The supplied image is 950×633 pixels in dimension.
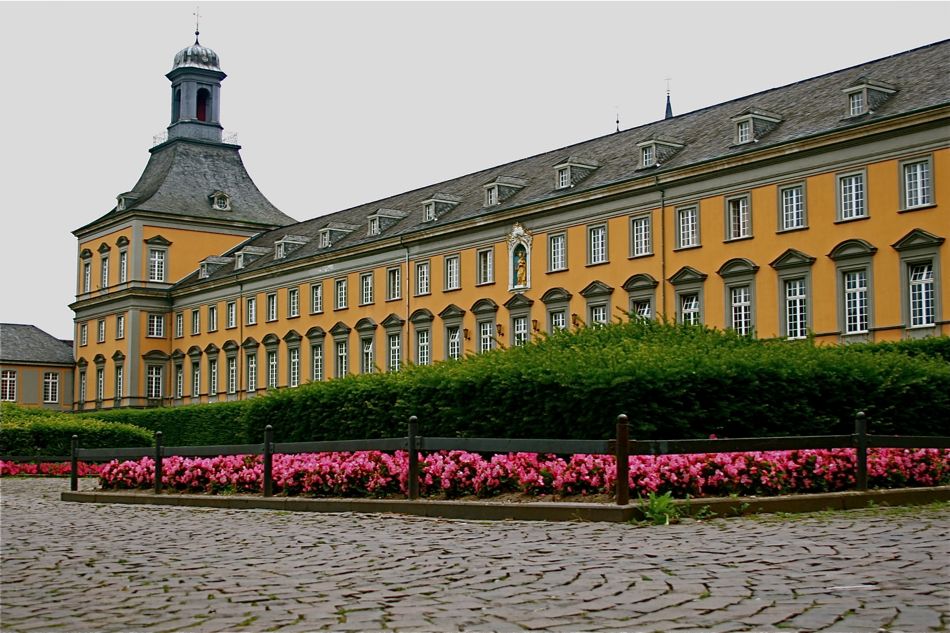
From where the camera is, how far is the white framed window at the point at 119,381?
76.9m

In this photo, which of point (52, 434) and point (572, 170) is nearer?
point (52, 434)

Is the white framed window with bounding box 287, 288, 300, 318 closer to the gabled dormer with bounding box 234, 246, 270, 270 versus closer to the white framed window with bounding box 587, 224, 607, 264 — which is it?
the gabled dormer with bounding box 234, 246, 270, 270

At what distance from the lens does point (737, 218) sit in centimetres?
4247

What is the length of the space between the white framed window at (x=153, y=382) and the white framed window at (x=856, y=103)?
5013 centimetres

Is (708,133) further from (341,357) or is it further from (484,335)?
(341,357)

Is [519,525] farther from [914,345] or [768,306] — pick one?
[768,306]

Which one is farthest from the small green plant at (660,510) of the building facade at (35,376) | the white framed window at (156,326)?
the building facade at (35,376)

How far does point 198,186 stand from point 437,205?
90.6 feet

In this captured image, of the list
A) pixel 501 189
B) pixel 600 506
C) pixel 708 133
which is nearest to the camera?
pixel 600 506

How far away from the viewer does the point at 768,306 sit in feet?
134

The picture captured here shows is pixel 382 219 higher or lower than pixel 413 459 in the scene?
higher

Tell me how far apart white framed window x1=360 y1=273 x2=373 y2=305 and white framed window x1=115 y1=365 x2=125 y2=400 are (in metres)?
23.1

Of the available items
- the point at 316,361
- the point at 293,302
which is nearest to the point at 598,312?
the point at 316,361

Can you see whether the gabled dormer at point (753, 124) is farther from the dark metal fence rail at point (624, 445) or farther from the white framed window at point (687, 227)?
the dark metal fence rail at point (624, 445)
